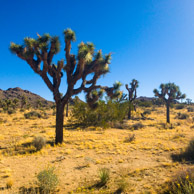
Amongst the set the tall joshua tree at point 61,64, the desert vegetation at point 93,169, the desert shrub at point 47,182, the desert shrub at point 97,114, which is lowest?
the desert vegetation at point 93,169

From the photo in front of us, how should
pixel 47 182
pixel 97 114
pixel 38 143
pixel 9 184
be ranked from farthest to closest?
pixel 97 114, pixel 38 143, pixel 9 184, pixel 47 182

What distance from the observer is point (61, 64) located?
9828 mm

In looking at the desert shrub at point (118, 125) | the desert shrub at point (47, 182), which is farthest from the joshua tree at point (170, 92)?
the desert shrub at point (47, 182)

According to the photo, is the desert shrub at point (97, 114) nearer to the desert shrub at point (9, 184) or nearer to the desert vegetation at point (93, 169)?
the desert vegetation at point (93, 169)

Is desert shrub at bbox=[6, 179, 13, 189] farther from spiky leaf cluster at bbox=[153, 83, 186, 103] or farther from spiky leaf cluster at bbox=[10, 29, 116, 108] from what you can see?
spiky leaf cluster at bbox=[153, 83, 186, 103]

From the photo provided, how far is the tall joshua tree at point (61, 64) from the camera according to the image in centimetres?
953

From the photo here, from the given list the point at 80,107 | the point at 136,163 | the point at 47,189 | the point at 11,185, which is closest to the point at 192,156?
the point at 136,163

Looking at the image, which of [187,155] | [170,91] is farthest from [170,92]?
[187,155]

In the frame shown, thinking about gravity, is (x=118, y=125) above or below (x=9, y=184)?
above

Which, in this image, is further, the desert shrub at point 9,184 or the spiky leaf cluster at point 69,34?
the spiky leaf cluster at point 69,34

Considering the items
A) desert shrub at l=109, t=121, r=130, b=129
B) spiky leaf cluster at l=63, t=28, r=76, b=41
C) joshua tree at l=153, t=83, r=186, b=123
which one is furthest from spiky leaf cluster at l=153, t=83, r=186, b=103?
spiky leaf cluster at l=63, t=28, r=76, b=41

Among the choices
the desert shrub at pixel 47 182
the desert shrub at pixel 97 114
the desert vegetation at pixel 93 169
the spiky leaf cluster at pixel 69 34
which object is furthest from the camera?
the desert shrub at pixel 97 114

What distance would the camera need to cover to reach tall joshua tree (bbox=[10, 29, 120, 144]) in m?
9.53

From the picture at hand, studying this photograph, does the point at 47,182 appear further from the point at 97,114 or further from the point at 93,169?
the point at 97,114
